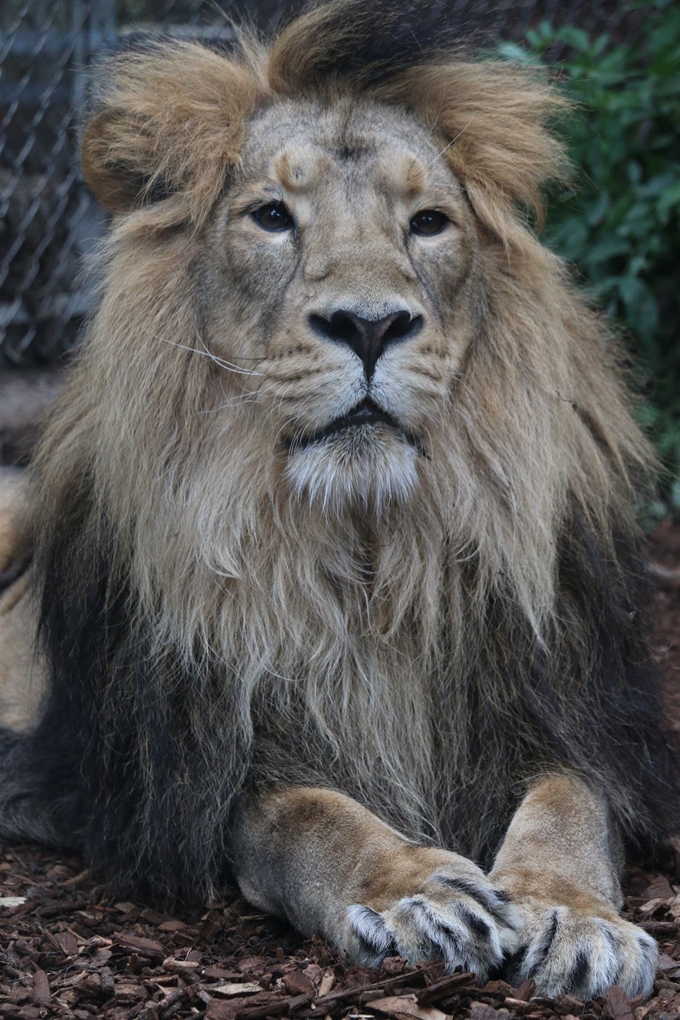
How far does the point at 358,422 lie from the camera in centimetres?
260

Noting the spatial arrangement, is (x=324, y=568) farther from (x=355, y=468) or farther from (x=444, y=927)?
(x=444, y=927)

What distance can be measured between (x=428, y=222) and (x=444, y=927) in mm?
1436

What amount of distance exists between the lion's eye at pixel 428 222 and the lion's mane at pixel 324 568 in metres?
0.15

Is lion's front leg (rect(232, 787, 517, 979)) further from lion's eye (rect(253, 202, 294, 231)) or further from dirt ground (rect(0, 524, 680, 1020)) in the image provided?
lion's eye (rect(253, 202, 294, 231))

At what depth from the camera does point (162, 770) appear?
9.58 feet

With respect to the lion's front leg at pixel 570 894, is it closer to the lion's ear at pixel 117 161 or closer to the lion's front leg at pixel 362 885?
the lion's front leg at pixel 362 885

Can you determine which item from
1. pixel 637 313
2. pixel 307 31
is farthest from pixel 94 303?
pixel 637 313

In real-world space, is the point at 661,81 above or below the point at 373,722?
above

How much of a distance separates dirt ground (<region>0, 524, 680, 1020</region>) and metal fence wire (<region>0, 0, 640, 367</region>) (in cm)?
333

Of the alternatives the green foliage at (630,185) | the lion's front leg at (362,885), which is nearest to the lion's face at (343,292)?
the lion's front leg at (362,885)

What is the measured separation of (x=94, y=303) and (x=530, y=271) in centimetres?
101

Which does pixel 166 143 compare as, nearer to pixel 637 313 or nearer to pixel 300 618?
pixel 300 618

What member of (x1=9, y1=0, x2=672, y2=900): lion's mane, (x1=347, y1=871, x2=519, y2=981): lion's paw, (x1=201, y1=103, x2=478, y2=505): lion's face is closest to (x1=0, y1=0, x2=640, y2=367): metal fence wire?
(x1=9, y1=0, x2=672, y2=900): lion's mane

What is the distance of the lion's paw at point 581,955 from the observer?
225 centimetres
